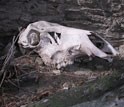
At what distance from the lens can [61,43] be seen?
3607 millimetres

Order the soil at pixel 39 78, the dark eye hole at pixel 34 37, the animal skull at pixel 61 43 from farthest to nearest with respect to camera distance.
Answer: the dark eye hole at pixel 34 37
the animal skull at pixel 61 43
the soil at pixel 39 78

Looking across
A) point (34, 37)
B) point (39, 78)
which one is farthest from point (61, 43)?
point (39, 78)

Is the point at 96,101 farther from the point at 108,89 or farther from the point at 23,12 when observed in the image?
the point at 23,12

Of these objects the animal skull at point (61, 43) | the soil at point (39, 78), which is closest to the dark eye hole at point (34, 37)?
the animal skull at point (61, 43)

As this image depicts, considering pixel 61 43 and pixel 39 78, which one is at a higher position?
pixel 61 43

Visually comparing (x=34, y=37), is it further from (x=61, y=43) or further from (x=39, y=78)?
(x=39, y=78)

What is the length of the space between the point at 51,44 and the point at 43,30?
0.31 m

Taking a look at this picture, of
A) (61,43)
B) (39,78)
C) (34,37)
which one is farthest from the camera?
(34,37)

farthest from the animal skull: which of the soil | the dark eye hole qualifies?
the soil

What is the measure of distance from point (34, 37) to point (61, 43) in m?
0.51

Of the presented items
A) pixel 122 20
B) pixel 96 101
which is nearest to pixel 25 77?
pixel 96 101

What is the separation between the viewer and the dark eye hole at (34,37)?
3.81 m

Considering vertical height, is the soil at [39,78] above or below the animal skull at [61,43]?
below

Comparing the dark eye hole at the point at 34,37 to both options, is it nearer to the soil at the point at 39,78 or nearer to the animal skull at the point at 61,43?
the animal skull at the point at 61,43
